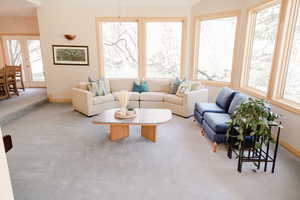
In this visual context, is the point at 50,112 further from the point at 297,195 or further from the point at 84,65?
the point at 297,195

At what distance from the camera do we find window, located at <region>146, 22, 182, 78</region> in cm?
553

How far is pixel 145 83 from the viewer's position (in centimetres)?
535

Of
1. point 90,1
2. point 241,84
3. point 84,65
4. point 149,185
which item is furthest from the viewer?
point 84,65

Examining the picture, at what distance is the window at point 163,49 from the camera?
18.1 feet

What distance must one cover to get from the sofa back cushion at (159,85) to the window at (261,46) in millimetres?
1950

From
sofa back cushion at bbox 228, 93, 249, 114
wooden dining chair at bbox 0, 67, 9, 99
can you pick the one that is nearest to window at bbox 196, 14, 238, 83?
sofa back cushion at bbox 228, 93, 249, 114

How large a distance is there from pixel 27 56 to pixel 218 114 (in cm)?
721

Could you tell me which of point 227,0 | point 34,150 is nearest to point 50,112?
point 34,150

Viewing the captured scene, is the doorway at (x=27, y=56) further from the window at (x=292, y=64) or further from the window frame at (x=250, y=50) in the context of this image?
the window at (x=292, y=64)

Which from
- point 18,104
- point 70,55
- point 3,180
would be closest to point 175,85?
point 70,55

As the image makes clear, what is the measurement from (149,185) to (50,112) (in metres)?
3.80

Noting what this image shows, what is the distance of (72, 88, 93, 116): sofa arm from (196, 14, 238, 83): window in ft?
10.5

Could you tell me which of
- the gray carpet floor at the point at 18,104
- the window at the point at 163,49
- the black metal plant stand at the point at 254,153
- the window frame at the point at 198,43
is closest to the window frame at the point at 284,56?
the black metal plant stand at the point at 254,153

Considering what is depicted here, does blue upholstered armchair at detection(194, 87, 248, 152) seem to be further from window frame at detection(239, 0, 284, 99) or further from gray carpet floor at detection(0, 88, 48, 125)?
gray carpet floor at detection(0, 88, 48, 125)
